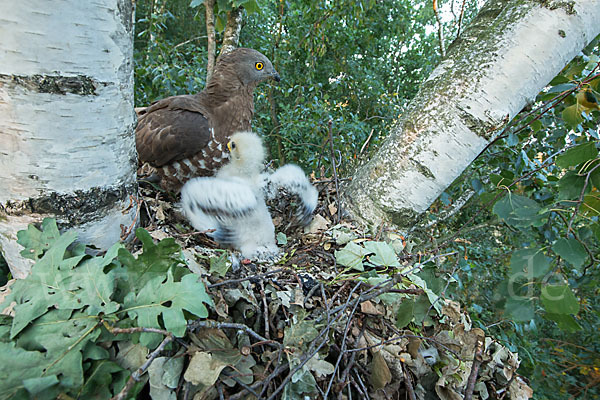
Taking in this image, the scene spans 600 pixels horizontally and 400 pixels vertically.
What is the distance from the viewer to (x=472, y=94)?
124 centimetres

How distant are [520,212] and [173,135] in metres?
1.46

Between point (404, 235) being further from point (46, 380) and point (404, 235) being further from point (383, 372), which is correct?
point (46, 380)

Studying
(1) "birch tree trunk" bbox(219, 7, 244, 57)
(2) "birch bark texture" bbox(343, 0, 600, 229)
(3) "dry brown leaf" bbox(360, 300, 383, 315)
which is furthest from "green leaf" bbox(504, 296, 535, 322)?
(1) "birch tree trunk" bbox(219, 7, 244, 57)

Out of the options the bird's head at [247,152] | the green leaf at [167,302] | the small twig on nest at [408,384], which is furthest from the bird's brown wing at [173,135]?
the small twig on nest at [408,384]

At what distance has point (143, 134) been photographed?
1.73 metres

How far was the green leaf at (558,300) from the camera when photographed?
62cm

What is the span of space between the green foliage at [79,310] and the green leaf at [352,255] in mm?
553

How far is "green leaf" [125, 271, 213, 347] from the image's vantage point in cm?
62

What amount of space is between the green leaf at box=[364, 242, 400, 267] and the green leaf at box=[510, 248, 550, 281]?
415mm

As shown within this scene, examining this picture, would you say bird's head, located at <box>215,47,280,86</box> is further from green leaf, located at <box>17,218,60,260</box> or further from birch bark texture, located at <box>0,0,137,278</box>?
green leaf, located at <box>17,218,60,260</box>

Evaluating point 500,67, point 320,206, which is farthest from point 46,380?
point 500,67

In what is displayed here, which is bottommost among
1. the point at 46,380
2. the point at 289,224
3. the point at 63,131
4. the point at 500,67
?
the point at 289,224

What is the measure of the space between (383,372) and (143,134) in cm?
153

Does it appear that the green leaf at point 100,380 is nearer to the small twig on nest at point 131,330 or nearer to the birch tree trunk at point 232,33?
the small twig on nest at point 131,330
